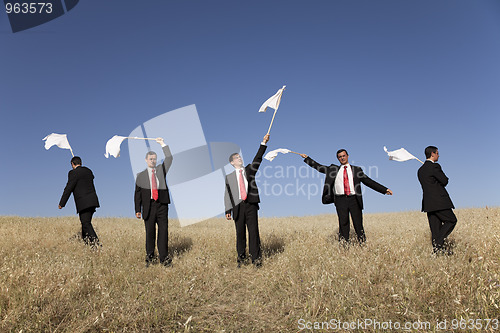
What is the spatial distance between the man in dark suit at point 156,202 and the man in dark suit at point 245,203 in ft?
5.13

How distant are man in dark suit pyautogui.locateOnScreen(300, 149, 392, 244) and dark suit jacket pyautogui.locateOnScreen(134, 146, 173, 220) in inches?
158

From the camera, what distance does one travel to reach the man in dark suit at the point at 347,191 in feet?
26.0

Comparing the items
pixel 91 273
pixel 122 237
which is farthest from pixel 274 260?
pixel 122 237

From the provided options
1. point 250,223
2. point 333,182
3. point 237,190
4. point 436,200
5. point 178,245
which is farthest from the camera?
point 178,245

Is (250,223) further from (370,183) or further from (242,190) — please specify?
(370,183)

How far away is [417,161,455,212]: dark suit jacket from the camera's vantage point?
24.1 ft

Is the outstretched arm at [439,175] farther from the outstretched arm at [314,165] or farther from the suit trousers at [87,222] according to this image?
the suit trousers at [87,222]

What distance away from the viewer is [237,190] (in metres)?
7.59

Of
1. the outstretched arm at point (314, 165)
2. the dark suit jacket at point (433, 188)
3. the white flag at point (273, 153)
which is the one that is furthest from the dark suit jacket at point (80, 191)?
the dark suit jacket at point (433, 188)

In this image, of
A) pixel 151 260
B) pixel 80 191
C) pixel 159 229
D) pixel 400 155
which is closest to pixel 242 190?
pixel 159 229

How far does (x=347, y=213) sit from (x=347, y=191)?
547 millimetres

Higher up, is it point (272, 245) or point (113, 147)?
point (113, 147)

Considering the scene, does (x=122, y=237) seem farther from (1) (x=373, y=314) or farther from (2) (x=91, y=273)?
(1) (x=373, y=314)

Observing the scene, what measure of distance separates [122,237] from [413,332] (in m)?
8.41
